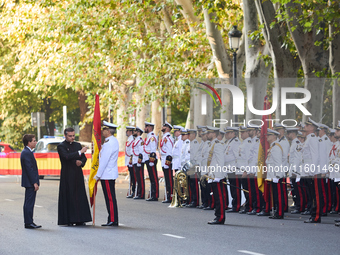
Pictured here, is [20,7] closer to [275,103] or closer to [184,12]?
[184,12]

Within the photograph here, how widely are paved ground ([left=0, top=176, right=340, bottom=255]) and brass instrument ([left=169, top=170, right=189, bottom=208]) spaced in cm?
99

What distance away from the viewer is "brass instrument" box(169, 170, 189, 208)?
15.5m

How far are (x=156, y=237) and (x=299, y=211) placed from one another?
4.95 metres

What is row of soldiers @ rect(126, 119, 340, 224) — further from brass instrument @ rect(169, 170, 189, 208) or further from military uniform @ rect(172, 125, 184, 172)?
brass instrument @ rect(169, 170, 189, 208)

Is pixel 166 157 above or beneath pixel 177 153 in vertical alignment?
beneath

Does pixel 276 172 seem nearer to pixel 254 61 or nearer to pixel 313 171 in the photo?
pixel 313 171

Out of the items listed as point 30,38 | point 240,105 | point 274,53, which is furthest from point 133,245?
point 30,38

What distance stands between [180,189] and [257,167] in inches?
95.7

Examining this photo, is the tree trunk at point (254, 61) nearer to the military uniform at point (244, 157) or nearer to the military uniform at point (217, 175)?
the military uniform at point (244, 157)

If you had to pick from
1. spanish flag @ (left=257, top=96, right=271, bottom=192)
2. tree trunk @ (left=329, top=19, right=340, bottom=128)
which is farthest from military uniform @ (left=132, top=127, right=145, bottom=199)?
tree trunk @ (left=329, top=19, right=340, bottom=128)

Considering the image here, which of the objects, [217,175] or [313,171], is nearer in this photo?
[217,175]

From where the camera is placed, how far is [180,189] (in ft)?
51.2

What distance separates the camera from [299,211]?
14.4 metres

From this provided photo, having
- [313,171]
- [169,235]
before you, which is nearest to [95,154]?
[169,235]
